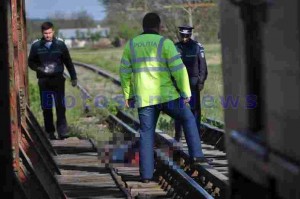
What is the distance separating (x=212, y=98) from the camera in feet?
55.9

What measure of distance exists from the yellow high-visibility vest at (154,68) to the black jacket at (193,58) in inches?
94.0

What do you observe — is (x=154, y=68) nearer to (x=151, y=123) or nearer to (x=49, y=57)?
(x=151, y=123)

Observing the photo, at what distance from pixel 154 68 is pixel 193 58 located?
8.34 ft

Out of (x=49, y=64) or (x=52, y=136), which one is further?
(x=52, y=136)

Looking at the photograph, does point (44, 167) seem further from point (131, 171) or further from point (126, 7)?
point (126, 7)

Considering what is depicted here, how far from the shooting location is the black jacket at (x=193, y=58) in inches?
399

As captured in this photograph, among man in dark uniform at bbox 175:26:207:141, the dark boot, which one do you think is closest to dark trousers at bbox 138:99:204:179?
man in dark uniform at bbox 175:26:207:141

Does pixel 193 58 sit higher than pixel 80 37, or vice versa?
pixel 193 58

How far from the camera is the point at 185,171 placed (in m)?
8.67

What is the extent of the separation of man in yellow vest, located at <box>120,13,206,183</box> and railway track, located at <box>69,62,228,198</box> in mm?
319

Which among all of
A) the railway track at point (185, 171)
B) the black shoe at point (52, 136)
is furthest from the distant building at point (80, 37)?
the railway track at point (185, 171)

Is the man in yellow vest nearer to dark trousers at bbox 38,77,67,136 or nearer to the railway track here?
the railway track

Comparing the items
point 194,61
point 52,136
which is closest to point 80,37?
point 52,136

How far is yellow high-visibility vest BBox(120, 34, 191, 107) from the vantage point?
7648 millimetres
